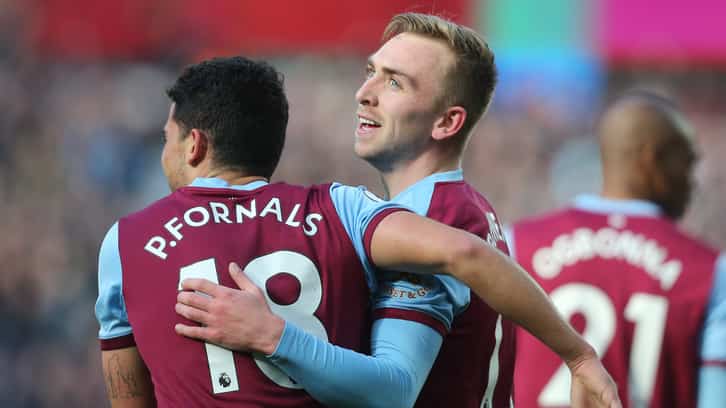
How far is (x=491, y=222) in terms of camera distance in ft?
10.4

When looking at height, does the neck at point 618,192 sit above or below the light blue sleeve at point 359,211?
above

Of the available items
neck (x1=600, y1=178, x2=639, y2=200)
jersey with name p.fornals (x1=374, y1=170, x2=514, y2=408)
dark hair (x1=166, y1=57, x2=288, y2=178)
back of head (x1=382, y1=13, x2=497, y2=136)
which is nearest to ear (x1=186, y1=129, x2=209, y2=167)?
dark hair (x1=166, y1=57, x2=288, y2=178)

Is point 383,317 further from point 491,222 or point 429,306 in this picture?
point 491,222

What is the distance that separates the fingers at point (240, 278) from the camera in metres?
2.68

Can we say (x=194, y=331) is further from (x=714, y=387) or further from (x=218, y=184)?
(x=714, y=387)

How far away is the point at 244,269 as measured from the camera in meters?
2.72

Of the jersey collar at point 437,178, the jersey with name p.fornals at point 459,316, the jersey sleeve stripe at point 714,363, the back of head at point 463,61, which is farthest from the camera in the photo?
the jersey sleeve stripe at point 714,363

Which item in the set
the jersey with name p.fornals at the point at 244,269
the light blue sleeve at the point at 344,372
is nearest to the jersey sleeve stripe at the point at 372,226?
the jersey with name p.fornals at the point at 244,269

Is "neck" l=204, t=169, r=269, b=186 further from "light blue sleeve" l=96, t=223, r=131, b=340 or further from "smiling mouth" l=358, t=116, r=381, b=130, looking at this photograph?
"smiling mouth" l=358, t=116, r=381, b=130

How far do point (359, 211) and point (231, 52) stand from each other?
994 centimetres

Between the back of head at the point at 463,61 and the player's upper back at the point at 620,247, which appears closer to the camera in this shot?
the back of head at the point at 463,61

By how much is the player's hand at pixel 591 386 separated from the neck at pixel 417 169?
2.64ft

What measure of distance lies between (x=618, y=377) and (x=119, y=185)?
7.11 m

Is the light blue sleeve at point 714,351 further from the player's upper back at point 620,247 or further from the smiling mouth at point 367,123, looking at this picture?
the smiling mouth at point 367,123
